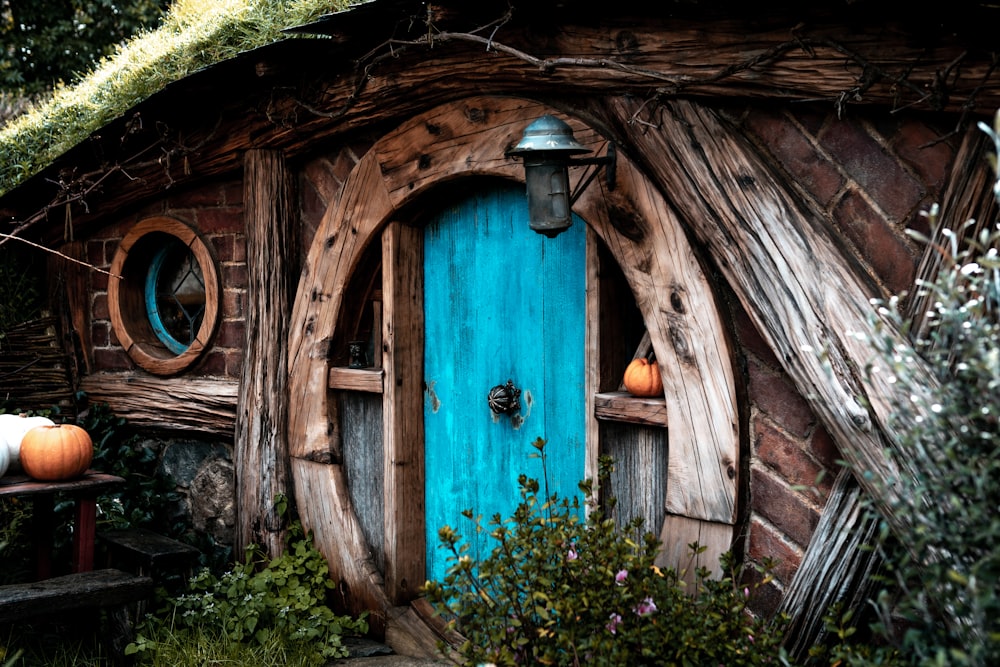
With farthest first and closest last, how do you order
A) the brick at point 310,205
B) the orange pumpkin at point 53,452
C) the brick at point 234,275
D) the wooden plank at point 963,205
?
the brick at point 234,275 → the brick at point 310,205 → the orange pumpkin at point 53,452 → the wooden plank at point 963,205

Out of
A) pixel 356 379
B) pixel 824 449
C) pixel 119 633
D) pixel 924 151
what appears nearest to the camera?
pixel 924 151

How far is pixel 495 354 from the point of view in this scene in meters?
4.22

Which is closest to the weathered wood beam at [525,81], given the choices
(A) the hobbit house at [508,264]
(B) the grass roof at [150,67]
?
(A) the hobbit house at [508,264]

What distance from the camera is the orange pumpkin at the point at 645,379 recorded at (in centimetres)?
358

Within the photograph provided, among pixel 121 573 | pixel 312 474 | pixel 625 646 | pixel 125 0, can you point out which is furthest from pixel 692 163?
pixel 125 0

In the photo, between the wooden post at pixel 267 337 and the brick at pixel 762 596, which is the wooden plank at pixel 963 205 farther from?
the wooden post at pixel 267 337

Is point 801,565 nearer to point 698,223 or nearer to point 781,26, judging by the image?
point 698,223

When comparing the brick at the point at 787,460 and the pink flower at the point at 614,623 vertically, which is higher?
the brick at the point at 787,460

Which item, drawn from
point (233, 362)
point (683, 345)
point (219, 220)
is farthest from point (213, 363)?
point (683, 345)

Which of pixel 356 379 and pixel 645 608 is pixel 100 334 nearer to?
pixel 356 379

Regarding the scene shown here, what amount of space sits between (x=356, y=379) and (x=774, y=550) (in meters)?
2.23

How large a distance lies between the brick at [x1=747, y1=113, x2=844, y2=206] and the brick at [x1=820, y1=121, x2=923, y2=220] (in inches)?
1.8

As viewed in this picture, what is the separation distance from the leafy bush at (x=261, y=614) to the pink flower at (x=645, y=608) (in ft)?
6.29

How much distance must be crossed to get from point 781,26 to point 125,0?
12.6 metres
